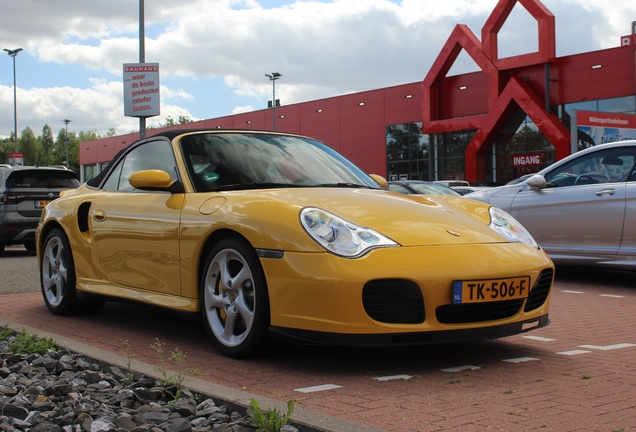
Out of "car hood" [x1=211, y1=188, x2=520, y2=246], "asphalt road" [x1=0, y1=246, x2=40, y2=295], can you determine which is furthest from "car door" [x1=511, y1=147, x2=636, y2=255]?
"asphalt road" [x1=0, y1=246, x2=40, y2=295]

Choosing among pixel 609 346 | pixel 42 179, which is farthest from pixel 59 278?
pixel 42 179

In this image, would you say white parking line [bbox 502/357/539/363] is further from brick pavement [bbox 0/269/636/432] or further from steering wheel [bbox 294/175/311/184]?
steering wheel [bbox 294/175/311/184]

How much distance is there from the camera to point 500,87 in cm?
3594

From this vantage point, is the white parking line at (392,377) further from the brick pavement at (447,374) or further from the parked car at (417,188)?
the parked car at (417,188)

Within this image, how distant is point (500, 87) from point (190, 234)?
33.1 m

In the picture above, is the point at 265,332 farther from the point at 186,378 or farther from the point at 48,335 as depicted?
the point at 48,335

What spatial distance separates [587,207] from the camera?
816cm

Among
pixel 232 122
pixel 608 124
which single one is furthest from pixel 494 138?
pixel 232 122

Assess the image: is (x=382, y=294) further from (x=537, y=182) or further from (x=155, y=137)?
(x=537, y=182)

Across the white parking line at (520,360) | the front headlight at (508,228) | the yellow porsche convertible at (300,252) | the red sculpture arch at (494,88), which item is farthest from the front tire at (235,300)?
the red sculpture arch at (494,88)

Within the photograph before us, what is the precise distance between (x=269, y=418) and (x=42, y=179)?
42.4 ft

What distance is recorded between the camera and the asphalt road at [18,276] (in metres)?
8.53

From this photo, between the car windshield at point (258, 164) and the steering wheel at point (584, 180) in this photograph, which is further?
the steering wheel at point (584, 180)

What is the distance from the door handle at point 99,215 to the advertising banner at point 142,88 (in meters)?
16.7
